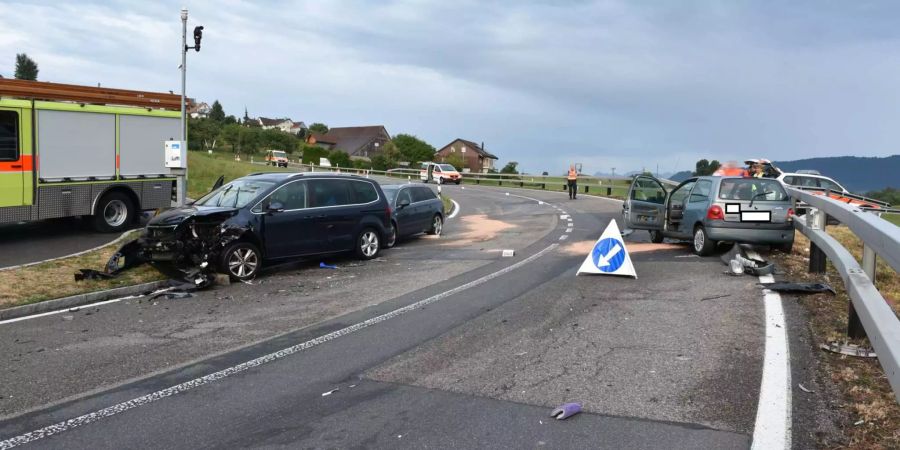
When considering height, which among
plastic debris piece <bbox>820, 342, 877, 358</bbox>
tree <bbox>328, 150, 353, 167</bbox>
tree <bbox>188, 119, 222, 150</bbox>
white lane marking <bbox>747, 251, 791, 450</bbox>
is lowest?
white lane marking <bbox>747, 251, 791, 450</bbox>

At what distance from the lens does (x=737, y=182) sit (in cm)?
1228

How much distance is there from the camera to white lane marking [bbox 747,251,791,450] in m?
4.11

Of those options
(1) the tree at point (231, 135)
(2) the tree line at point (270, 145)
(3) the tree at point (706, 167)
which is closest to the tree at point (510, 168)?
(2) the tree line at point (270, 145)

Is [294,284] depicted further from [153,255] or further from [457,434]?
[457,434]

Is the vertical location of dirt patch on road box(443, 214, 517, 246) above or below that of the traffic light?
below

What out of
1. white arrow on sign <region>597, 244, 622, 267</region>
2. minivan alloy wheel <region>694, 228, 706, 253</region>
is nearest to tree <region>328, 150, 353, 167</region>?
minivan alloy wheel <region>694, 228, 706, 253</region>

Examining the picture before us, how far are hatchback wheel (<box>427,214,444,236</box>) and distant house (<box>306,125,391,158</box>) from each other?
10910 cm

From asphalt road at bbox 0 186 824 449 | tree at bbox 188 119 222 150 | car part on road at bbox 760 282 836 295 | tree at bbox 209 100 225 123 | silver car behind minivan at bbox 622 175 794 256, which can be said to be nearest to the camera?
asphalt road at bbox 0 186 824 449

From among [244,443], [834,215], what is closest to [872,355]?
[834,215]

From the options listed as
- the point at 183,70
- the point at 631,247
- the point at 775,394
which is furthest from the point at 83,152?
the point at 775,394

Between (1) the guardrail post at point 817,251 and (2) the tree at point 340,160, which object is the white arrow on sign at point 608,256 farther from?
(2) the tree at point 340,160

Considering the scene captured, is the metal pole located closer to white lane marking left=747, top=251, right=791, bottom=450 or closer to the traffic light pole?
the traffic light pole

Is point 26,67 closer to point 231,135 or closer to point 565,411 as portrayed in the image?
point 231,135

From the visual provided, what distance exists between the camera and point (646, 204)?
14.4 m
